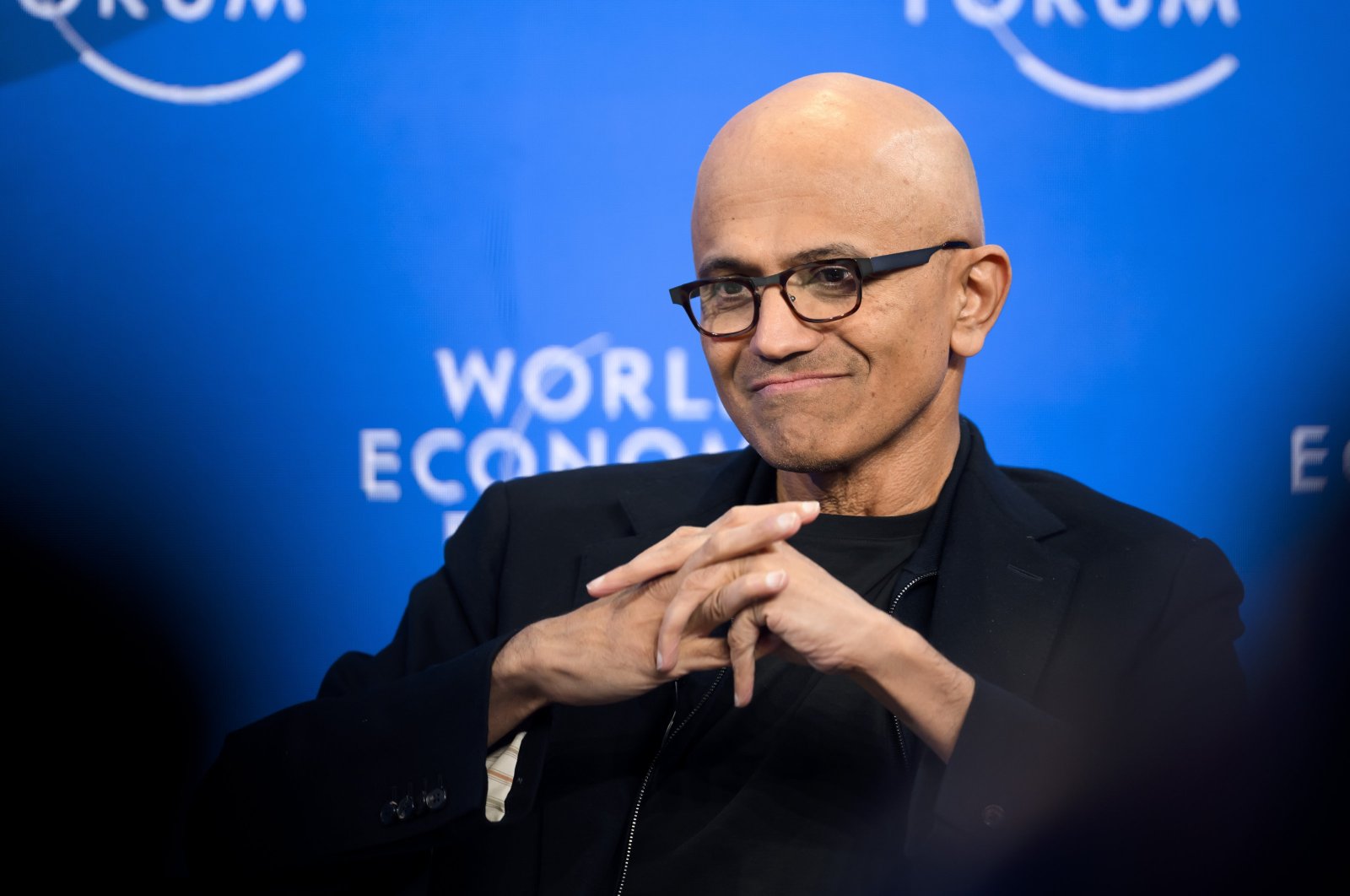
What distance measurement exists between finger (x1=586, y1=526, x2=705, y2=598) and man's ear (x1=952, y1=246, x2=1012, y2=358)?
640 millimetres

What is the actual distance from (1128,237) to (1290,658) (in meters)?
0.92

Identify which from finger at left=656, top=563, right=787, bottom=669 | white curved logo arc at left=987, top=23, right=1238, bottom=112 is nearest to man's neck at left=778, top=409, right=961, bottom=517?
finger at left=656, top=563, right=787, bottom=669

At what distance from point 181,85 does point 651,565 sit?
5.24 feet

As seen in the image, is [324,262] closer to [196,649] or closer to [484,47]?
[484,47]

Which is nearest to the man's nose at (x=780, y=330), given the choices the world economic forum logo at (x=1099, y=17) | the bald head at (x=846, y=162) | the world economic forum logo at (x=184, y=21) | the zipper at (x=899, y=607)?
the bald head at (x=846, y=162)

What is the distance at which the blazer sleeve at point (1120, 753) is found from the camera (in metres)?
1.57

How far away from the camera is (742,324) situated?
1.94 meters

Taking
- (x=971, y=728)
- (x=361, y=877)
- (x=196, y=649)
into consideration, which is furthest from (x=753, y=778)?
(x=196, y=649)

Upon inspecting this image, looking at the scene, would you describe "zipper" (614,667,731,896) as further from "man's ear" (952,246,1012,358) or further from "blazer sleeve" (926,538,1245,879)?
"man's ear" (952,246,1012,358)

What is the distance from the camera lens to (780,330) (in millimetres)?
1866

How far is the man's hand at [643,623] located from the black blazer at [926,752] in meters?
0.10

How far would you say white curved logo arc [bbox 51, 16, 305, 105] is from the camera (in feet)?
8.49

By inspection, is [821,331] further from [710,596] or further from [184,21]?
[184,21]

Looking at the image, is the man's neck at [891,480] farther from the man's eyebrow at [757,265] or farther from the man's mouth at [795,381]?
the man's eyebrow at [757,265]
